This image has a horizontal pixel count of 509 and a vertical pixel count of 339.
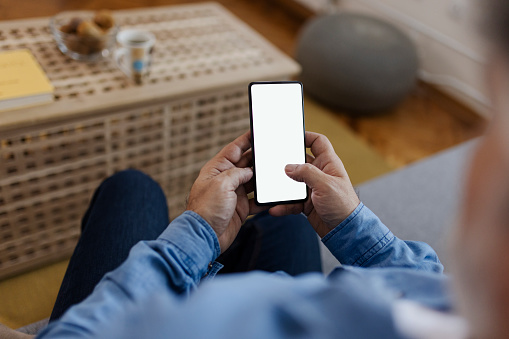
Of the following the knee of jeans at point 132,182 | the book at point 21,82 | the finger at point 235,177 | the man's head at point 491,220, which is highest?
the man's head at point 491,220

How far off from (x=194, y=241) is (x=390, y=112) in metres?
1.58

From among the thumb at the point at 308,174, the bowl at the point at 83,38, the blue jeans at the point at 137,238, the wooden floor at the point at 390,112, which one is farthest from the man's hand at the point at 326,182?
the wooden floor at the point at 390,112

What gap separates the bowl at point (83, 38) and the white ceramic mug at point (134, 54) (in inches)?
1.1

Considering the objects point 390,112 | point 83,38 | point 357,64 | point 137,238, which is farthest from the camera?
point 390,112

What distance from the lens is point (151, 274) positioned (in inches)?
17.0

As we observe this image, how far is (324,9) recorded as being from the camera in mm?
2482

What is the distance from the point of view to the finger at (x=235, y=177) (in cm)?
→ 51

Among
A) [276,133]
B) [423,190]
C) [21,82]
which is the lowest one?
[423,190]

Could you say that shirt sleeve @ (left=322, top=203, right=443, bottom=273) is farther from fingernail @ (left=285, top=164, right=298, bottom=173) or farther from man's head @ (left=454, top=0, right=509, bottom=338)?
man's head @ (left=454, top=0, right=509, bottom=338)

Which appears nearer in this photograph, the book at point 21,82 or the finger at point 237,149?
the finger at point 237,149

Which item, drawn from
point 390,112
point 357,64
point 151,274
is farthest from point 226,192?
point 390,112

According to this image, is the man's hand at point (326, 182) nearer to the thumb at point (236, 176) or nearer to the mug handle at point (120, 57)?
the thumb at point (236, 176)

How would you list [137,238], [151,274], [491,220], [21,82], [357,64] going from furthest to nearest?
1. [357,64]
2. [21,82]
3. [137,238]
4. [151,274]
5. [491,220]

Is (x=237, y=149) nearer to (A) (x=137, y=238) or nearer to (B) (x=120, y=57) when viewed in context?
(A) (x=137, y=238)
